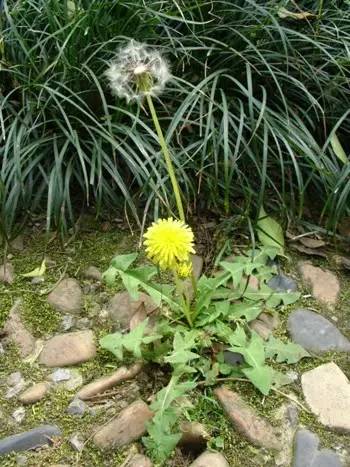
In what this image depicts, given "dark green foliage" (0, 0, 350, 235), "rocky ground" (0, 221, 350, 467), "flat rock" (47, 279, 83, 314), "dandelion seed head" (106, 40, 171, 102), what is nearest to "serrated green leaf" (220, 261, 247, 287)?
"rocky ground" (0, 221, 350, 467)

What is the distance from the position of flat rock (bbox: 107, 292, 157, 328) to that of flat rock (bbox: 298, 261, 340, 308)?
0.61 meters

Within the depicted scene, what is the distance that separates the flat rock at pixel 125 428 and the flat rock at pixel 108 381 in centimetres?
12

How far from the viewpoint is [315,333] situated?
2279mm

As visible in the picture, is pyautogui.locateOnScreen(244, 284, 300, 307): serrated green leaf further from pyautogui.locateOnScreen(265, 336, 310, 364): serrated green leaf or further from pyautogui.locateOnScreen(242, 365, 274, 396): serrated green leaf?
pyautogui.locateOnScreen(242, 365, 274, 396): serrated green leaf

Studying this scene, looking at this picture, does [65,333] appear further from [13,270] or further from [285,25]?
[285,25]

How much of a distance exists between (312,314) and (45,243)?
98 cm

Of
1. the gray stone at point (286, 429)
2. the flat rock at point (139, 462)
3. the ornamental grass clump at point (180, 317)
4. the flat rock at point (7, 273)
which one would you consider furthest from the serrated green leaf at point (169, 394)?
the flat rock at point (7, 273)

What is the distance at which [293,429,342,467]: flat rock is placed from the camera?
1.87 m

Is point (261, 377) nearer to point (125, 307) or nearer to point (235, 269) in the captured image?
point (235, 269)

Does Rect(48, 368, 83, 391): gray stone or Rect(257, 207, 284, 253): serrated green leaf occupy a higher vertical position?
Rect(257, 207, 284, 253): serrated green leaf

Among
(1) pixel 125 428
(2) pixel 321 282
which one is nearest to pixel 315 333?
(2) pixel 321 282

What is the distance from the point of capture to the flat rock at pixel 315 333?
7.36ft

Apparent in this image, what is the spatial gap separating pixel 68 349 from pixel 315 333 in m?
0.80

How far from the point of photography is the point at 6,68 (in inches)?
106
